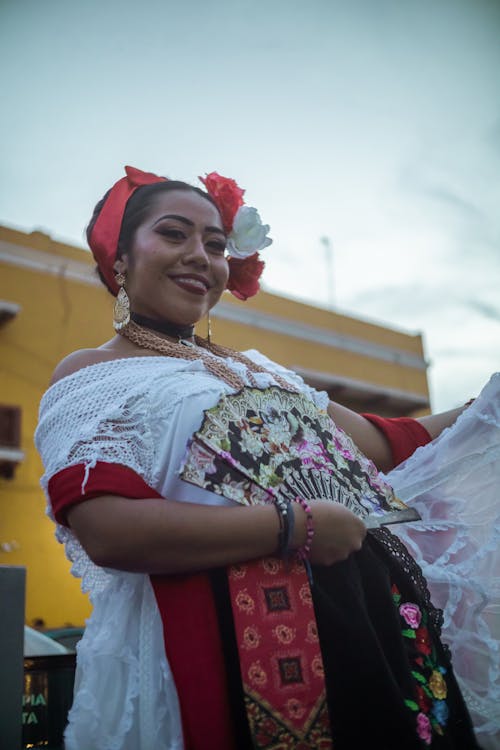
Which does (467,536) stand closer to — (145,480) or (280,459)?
(280,459)

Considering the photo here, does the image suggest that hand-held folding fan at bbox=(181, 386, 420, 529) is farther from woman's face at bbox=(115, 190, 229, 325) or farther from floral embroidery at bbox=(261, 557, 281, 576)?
woman's face at bbox=(115, 190, 229, 325)

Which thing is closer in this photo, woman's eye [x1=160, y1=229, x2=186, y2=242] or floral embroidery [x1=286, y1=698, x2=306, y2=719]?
floral embroidery [x1=286, y1=698, x2=306, y2=719]

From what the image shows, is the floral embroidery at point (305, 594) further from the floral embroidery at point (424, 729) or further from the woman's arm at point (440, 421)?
the woman's arm at point (440, 421)

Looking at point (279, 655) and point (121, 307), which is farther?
point (121, 307)

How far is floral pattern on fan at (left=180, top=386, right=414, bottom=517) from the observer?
1.56m

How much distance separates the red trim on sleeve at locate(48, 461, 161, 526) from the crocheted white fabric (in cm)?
2

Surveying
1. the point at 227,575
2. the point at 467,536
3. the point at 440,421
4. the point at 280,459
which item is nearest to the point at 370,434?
the point at 440,421

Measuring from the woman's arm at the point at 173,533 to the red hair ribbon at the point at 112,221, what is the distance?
845 millimetres

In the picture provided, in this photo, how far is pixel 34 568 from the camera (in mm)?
9055

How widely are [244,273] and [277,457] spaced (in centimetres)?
90

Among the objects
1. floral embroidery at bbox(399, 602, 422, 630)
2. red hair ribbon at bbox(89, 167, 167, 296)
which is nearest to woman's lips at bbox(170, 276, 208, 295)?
red hair ribbon at bbox(89, 167, 167, 296)

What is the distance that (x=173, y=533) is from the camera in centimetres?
143

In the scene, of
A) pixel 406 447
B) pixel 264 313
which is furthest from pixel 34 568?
pixel 406 447

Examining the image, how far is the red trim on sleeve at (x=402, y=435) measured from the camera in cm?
219
